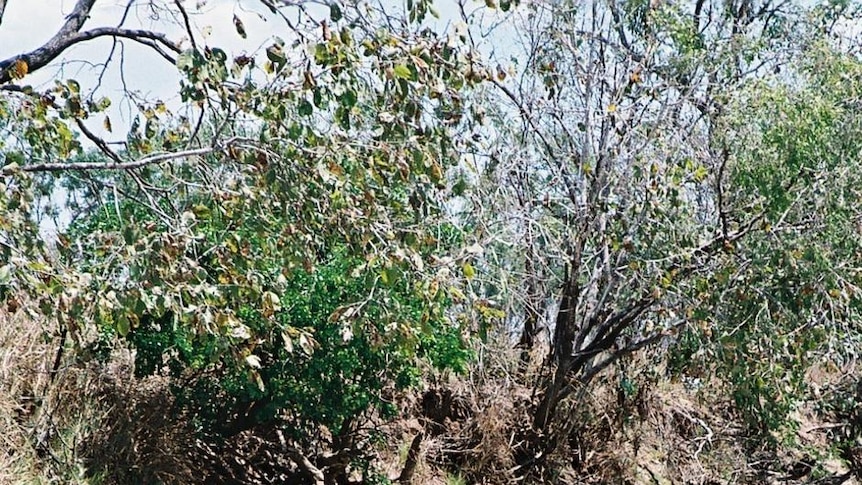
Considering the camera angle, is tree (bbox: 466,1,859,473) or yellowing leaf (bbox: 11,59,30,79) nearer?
yellowing leaf (bbox: 11,59,30,79)

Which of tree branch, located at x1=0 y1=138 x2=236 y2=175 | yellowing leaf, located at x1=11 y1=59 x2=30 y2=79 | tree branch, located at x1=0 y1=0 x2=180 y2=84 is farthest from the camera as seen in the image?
tree branch, located at x1=0 y1=0 x2=180 y2=84

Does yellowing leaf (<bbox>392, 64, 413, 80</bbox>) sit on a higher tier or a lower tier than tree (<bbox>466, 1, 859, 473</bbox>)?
lower

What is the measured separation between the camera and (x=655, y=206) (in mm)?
8539

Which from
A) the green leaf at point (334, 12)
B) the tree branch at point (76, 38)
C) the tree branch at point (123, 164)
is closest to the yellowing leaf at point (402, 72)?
the green leaf at point (334, 12)

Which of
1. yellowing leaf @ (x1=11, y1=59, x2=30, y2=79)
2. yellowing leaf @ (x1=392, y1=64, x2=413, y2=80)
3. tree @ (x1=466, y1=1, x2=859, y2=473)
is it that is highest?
tree @ (x1=466, y1=1, x2=859, y2=473)

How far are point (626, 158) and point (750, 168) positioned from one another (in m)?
1.19

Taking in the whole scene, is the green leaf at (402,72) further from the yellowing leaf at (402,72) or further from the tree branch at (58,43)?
the tree branch at (58,43)

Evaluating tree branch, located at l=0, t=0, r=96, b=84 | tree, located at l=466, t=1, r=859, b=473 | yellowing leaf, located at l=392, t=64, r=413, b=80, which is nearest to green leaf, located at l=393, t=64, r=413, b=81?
yellowing leaf, located at l=392, t=64, r=413, b=80

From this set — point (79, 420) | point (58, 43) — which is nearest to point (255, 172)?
point (58, 43)

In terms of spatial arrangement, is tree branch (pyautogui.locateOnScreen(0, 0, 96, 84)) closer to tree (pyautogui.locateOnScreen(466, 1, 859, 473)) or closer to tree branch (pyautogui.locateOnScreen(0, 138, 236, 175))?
tree branch (pyautogui.locateOnScreen(0, 138, 236, 175))

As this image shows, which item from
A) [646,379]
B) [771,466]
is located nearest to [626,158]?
[646,379]

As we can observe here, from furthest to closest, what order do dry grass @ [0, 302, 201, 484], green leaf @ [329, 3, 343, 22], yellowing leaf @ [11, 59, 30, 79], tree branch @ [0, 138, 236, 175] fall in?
dry grass @ [0, 302, 201, 484]
yellowing leaf @ [11, 59, 30, 79]
tree branch @ [0, 138, 236, 175]
green leaf @ [329, 3, 343, 22]

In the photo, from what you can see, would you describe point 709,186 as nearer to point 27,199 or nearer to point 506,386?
point 506,386

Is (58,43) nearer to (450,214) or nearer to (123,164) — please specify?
(123,164)
